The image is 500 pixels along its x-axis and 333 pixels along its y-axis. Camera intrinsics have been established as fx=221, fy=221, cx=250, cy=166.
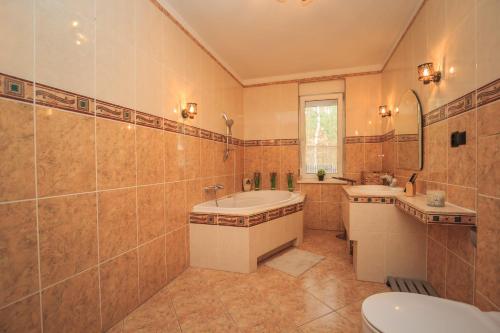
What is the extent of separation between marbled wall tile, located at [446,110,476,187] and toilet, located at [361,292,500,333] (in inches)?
30.3

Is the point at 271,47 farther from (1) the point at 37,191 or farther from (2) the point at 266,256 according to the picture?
(1) the point at 37,191

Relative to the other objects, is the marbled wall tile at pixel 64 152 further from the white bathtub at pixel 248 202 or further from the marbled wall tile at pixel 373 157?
the marbled wall tile at pixel 373 157

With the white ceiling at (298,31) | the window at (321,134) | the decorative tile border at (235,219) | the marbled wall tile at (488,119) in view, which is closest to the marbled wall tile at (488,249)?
the marbled wall tile at (488,119)

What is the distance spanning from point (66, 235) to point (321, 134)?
3.39 metres

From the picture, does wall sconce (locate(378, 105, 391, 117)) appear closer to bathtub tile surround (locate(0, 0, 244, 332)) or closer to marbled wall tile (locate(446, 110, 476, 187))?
marbled wall tile (locate(446, 110, 476, 187))

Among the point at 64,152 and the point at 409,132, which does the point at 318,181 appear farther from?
the point at 64,152

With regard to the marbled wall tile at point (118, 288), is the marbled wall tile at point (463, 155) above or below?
above

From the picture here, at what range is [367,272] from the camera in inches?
76.4

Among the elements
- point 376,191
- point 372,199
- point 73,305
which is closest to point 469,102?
point 372,199

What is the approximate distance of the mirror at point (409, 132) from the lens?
1964 mm

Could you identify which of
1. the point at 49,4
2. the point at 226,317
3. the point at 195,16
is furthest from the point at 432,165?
the point at 49,4

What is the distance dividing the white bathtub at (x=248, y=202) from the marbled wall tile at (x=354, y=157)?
3.12ft

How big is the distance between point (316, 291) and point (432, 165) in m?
1.35

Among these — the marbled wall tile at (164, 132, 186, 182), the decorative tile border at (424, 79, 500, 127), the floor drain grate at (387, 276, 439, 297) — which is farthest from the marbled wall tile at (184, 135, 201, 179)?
the decorative tile border at (424, 79, 500, 127)
